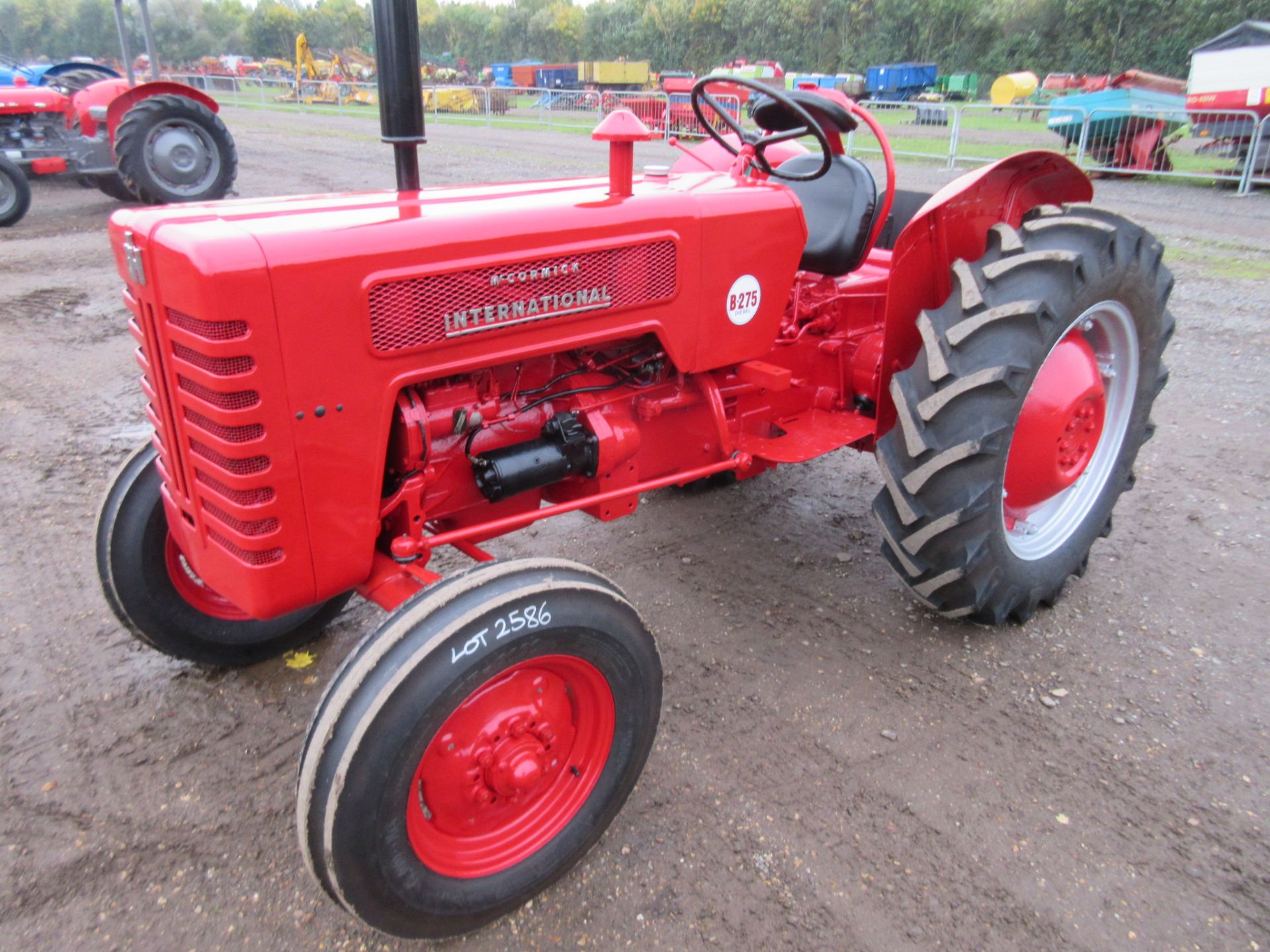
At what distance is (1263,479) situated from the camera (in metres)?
4.04

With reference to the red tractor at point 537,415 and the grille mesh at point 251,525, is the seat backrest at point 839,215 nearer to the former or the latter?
the red tractor at point 537,415

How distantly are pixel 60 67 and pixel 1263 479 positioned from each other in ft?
47.5

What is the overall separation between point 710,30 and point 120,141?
4591cm

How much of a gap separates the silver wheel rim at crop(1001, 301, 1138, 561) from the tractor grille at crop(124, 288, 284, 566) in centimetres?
238

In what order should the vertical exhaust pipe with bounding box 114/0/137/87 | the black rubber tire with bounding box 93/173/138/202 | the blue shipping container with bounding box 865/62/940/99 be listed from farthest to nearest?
1. the blue shipping container with bounding box 865/62/940/99
2. the vertical exhaust pipe with bounding box 114/0/137/87
3. the black rubber tire with bounding box 93/173/138/202

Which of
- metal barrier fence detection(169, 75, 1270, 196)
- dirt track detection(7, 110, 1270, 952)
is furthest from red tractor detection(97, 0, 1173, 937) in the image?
Result: metal barrier fence detection(169, 75, 1270, 196)

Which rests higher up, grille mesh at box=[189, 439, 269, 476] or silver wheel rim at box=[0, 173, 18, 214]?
grille mesh at box=[189, 439, 269, 476]

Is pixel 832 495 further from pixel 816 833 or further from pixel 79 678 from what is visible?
pixel 79 678

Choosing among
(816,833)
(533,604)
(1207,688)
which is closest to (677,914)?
(816,833)

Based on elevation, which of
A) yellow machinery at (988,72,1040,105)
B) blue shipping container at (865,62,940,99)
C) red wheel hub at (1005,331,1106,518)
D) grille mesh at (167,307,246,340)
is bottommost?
red wheel hub at (1005,331,1106,518)

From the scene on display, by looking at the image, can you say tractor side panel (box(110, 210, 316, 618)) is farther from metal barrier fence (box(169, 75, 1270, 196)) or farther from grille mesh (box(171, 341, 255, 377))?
metal barrier fence (box(169, 75, 1270, 196))

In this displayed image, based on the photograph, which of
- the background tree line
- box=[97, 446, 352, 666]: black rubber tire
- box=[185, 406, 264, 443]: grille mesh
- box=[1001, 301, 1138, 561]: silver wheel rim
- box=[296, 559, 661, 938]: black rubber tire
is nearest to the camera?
box=[296, 559, 661, 938]: black rubber tire

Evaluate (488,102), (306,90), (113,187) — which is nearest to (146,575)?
(113,187)

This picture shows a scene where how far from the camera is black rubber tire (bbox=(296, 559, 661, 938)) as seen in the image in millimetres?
1688
